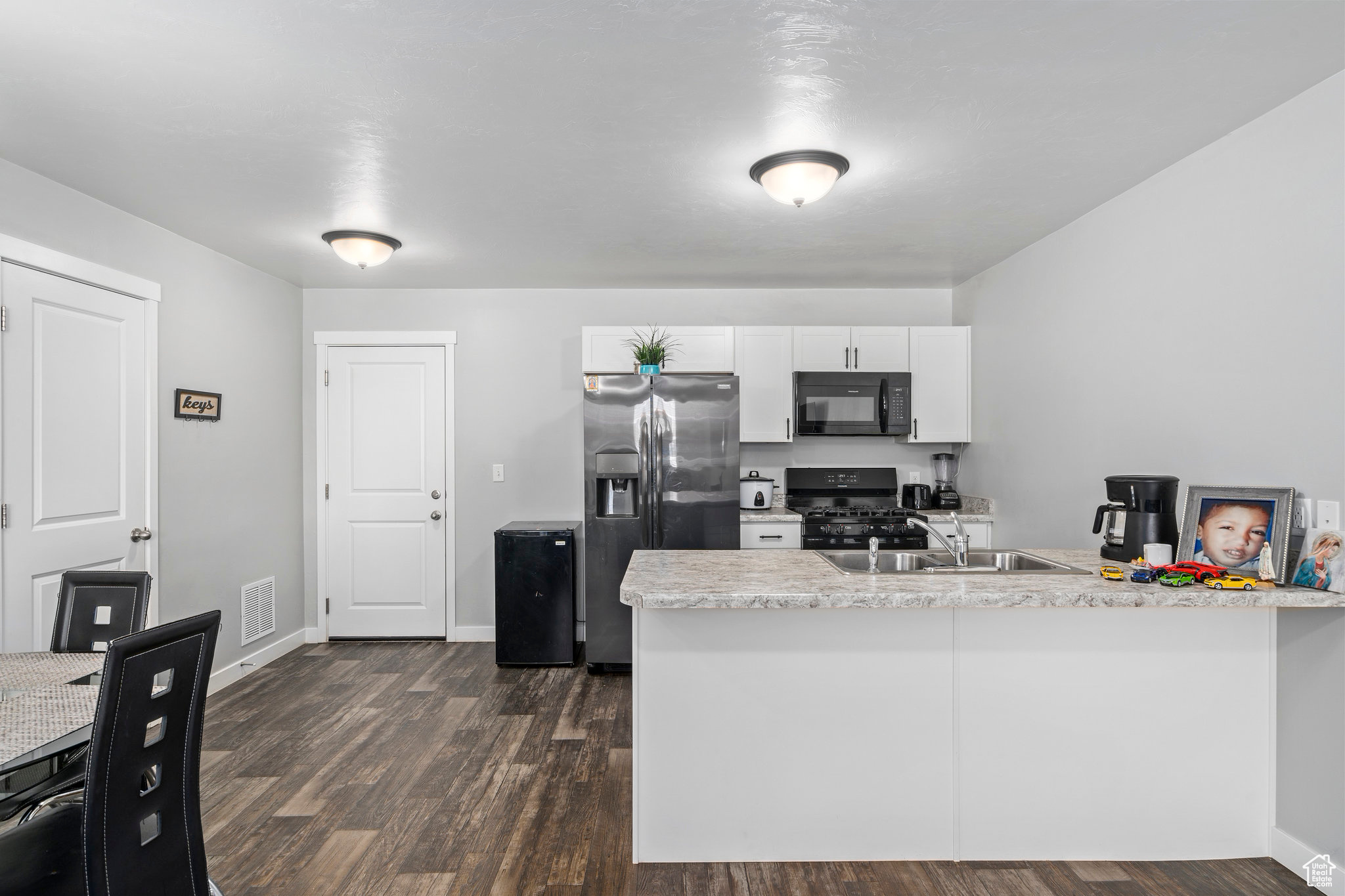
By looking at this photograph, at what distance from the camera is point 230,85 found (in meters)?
2.04

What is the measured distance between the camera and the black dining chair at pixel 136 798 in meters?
1.40

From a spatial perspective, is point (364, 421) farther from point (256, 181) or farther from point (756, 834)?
point (756, 834)

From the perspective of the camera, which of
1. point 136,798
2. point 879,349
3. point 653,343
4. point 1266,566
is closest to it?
point 136,798

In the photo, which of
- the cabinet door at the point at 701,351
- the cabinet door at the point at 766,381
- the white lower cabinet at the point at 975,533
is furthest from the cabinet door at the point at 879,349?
the white lower cabinet at the point at 975,533

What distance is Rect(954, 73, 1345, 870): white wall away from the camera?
2.04 metres

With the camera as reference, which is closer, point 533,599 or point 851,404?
point 533,599

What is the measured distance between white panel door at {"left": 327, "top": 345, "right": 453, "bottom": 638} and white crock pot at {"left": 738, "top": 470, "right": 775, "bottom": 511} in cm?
198

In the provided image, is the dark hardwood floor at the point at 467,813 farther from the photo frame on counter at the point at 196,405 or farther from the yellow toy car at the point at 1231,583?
the photo frame on counter at the point at 196,405

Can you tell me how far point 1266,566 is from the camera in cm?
214

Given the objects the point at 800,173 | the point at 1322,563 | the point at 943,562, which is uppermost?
the point at 800,173

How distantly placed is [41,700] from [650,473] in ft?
9.28

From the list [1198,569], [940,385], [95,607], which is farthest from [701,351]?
[95,607]

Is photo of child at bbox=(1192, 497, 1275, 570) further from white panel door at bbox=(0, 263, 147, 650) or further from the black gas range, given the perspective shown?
white panel door at bbox=(0, 263, 147, 650)

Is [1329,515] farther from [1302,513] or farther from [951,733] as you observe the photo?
[951,733]
